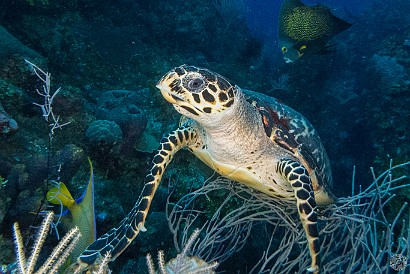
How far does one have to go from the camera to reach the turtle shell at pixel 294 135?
124 inches

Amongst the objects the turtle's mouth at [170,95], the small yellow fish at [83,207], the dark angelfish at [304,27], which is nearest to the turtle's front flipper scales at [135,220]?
the small yellow fish at [83,207]

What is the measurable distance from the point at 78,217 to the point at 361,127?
8.06 m

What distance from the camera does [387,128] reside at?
24.4 ft

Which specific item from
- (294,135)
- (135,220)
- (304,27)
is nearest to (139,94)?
(304,27)

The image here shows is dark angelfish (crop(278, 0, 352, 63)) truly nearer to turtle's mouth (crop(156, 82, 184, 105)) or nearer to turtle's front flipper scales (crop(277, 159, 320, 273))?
turtle's front flipper scales (crop(277, 159, 320, 273))

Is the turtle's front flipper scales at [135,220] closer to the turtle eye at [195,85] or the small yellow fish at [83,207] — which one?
the small yellow fish at [83,207]

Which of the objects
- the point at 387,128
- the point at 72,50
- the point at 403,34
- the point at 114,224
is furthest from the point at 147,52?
the point at 403,34

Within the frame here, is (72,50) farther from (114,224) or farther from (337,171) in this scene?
(337,171)

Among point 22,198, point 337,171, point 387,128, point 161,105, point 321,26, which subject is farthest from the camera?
point 337,171

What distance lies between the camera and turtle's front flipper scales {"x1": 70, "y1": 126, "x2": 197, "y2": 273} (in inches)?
85.4

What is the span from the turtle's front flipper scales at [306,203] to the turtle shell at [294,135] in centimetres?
40

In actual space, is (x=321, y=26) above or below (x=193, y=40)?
above

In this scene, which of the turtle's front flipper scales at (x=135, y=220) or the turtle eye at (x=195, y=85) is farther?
the turtle eye at (x=195, y=85)

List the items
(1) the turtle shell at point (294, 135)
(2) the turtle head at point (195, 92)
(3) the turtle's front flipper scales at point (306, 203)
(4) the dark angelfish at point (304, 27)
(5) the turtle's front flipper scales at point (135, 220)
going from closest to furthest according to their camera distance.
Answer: (5) the turtle's front flipper scales at point (135, 220) → (2) the turtle head at point (195, 92) → (3) the turtle's front flipper scales at point (306, 203) → (1) the turtle shell at point (294, 135) → (4) the dark angelfish at point (304, 27)
